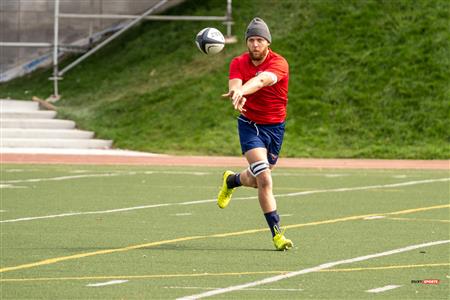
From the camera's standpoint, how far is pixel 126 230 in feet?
48.7

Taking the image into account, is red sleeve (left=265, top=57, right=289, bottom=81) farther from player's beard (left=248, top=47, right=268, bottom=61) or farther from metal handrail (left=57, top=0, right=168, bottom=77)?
metal handrail (left=57, top=0, right=168, bottom=77)

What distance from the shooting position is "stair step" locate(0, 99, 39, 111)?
3207 cm

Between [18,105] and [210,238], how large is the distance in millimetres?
19249

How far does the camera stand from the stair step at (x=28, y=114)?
3098cm

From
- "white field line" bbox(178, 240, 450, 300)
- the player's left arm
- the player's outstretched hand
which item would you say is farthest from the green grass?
the player's outstretched hand

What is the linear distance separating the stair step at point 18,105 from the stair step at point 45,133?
177 centimetres

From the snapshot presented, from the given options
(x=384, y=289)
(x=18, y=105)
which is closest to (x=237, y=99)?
(x=384, y=289)

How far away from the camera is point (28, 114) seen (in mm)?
31375

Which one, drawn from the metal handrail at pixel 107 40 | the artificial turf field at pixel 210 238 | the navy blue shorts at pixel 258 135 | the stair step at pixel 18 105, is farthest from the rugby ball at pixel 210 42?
the metal handrail at pixel 107 40

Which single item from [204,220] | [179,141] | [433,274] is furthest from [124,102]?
[433,274]

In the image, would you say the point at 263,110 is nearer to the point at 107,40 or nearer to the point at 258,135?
the point at 258,135

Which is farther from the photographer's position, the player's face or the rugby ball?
the rugby ball

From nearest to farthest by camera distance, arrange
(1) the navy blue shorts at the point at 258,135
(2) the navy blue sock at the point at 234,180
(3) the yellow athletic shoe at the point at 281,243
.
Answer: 1. (3) the yellow athletic shoe at the point at 281,243
2. (1) the navy blue shorts at the point at 258,135
3. (2) the navy blue sock at the point at 234,180

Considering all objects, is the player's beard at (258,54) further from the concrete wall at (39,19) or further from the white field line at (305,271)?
the concrete wall at (39,19)
